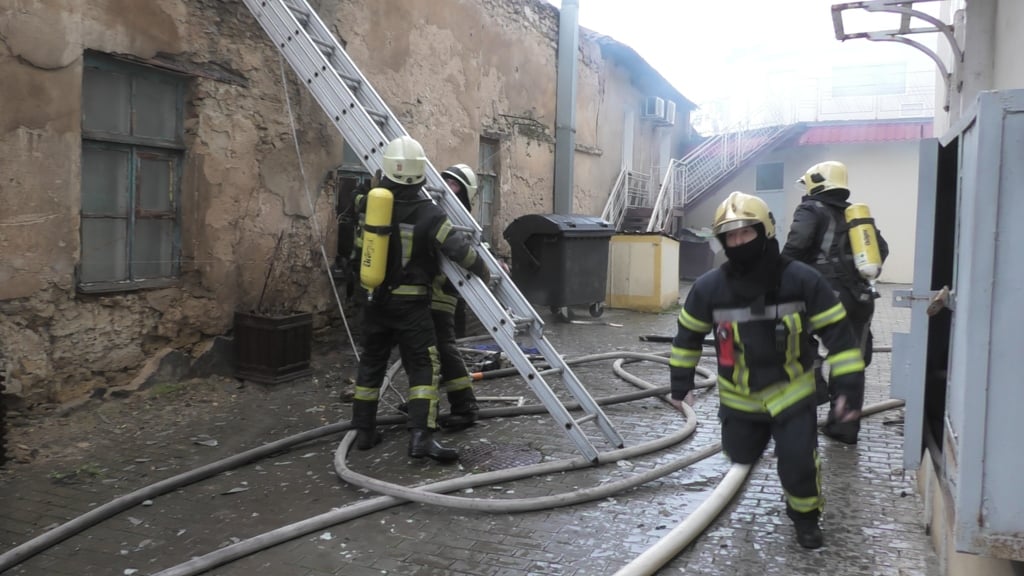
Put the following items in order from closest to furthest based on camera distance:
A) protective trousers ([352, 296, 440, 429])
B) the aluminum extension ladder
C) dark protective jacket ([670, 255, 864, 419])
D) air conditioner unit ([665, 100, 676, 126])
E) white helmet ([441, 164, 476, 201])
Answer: dark protective jacket ([670, 255, 864, 419]) < the aluminum extension ladder < protective trousers ([352, 296, 440, 429]) < white helmet ([441, 164, 476, 201]) < air conditioner unit ([665, 100, 676, 126])

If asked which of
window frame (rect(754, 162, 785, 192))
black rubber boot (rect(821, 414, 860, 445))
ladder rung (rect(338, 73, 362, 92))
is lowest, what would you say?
black rubber boot (rect(821, 414, 860, 445))

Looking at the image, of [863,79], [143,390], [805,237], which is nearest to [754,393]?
[805,237]

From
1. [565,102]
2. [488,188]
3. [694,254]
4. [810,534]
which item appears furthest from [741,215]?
[694,254]

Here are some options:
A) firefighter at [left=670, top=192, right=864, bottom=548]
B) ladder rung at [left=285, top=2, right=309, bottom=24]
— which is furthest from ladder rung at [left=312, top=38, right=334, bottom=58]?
firefighter at [left=670, top=192, right=864, bottom=548]

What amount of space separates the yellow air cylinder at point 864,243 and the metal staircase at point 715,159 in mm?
15388

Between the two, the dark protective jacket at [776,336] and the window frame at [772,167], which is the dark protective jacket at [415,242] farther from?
the window frame at [772,167]

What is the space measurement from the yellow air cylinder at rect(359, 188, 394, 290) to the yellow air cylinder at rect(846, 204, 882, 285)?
9.88 ft

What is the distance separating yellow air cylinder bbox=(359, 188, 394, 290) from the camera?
454 cm

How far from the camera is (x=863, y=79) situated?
31.8 metres

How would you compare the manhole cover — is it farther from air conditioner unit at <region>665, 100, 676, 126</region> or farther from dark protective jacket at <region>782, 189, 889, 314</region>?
air conditioner unit at <region>665, 100, 676, 126</region>

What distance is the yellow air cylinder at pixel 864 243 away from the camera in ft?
16.2

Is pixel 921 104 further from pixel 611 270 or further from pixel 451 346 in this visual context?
pixel 451 346

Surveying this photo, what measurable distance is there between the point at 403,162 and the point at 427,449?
1765 mm

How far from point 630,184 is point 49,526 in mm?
15616
